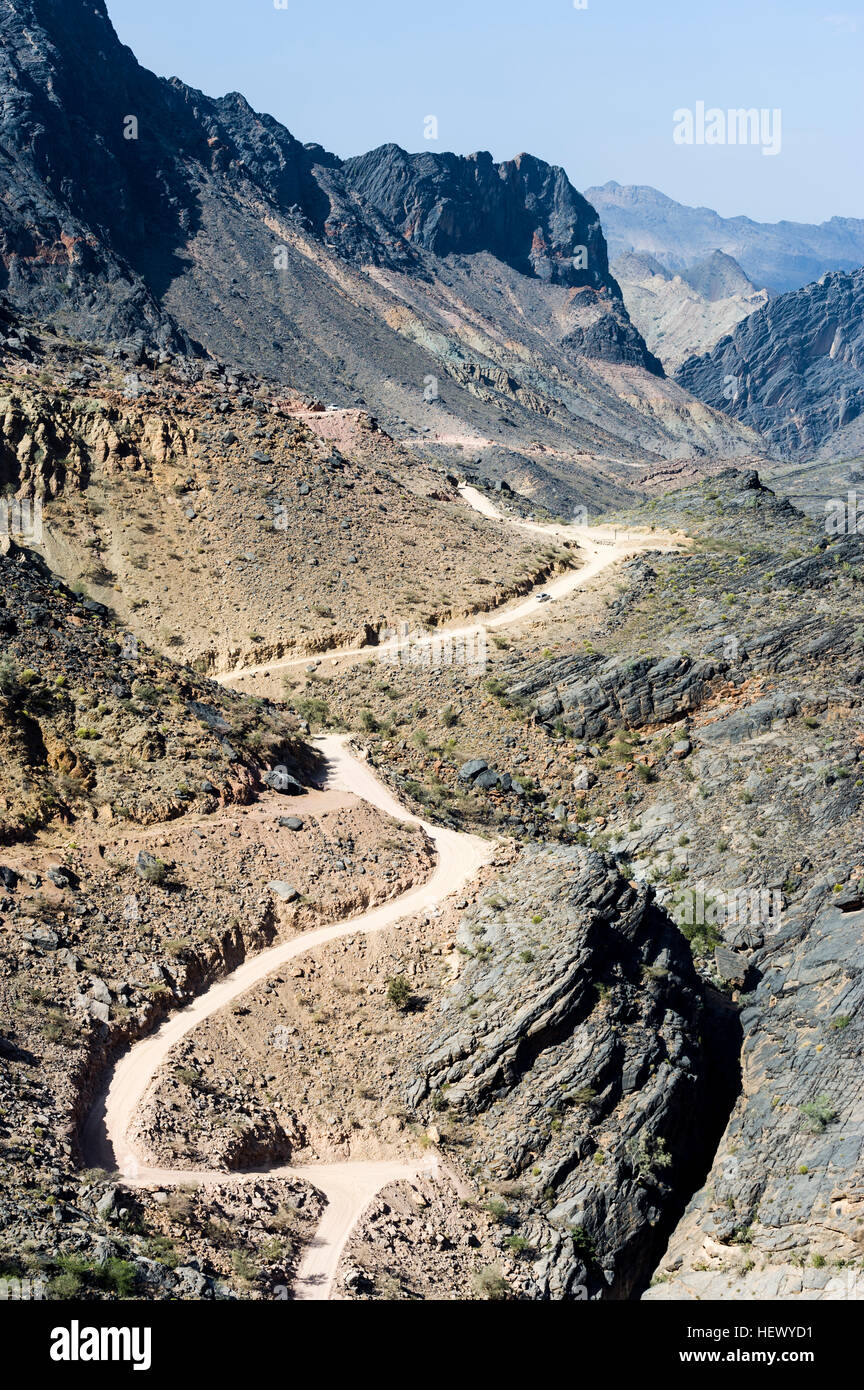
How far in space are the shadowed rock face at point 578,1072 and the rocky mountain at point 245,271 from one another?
→ 74.9 m

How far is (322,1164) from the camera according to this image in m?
26.7

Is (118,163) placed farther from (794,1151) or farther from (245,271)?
(794,1151)

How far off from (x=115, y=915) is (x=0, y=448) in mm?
33454

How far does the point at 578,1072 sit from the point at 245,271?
126082 millimetres

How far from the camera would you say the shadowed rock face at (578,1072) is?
89.0 feet

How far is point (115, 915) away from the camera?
29.3 m

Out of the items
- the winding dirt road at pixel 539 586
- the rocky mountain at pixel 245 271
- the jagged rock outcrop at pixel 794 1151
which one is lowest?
the jagged rock outcrop at pixel 794 1151

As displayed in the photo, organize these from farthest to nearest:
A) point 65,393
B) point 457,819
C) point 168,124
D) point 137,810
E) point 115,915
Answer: point 168,124 → point 65,393 → point 457,819 → point 137,810 → point 115,915

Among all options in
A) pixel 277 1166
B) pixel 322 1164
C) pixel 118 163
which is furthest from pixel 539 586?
pixel 118 163

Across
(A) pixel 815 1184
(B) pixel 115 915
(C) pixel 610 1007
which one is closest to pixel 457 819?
(C) pixel 610 1007

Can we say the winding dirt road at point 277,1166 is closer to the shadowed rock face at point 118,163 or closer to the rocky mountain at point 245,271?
the rocky mountain at point 245,271

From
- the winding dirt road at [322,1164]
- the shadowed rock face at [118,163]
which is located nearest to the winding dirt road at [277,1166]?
the winding dirt road at [322,1164]

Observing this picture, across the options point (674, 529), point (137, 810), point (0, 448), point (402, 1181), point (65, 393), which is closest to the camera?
point (402, 1181)

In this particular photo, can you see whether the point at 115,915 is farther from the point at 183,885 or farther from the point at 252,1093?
the point at 252,1093
